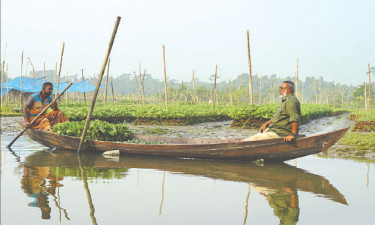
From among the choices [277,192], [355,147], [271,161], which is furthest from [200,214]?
[355,147]

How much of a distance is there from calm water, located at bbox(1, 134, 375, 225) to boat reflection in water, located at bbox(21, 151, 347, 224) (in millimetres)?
12

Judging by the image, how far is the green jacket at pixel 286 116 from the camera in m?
5.89

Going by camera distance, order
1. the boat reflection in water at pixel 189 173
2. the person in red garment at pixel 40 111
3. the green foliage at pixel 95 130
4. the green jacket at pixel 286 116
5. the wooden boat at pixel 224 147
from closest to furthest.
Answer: the boat reflection in water at pixel 189 173
the green jacket at pixel 286 116
the wooden boat at pixel 224 147
the green foliage at pixel 95 130
the person in red garment at pixel 40 111

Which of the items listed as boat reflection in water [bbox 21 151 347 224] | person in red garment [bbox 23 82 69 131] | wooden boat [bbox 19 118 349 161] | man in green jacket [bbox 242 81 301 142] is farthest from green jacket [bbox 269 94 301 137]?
person in red garment [bbox 23 82 69 131]

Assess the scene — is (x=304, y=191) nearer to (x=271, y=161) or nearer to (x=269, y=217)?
(x=269, y=217)

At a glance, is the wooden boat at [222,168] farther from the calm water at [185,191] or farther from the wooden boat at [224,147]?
the wooden boat at [224,147]

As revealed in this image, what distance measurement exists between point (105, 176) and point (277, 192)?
2.74 meters

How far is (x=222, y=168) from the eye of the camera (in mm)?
6250

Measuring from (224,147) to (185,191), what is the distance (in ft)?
7.32

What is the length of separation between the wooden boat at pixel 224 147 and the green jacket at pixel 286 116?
0.21 m

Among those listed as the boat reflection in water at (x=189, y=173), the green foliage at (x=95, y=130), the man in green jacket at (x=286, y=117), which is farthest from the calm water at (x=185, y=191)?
the green foliage at (x=95, y=130)

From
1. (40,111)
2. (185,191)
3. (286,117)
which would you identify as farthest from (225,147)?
(40,111)

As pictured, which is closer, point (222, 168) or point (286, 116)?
point (286, 116)

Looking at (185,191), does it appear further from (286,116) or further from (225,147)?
(286,116)
